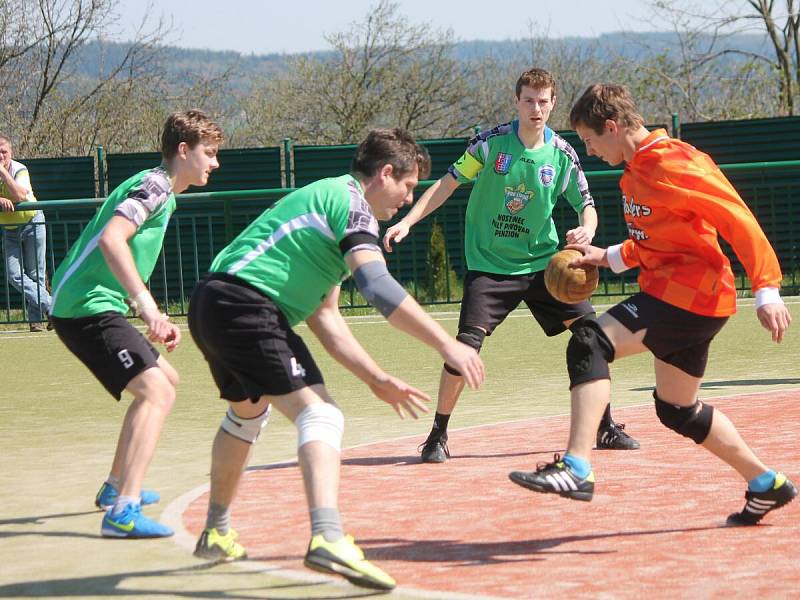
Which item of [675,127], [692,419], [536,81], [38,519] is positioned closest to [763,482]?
[692,419]

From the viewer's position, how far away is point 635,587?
16.6ft

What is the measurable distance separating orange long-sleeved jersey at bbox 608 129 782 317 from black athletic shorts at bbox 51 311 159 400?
86.0 inches

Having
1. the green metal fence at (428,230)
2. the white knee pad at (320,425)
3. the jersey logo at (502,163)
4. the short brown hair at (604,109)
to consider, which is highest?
the short brown hair at (604,109)

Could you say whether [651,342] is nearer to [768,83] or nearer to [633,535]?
[633,535]

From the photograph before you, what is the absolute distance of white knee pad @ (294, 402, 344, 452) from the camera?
509 centimetres

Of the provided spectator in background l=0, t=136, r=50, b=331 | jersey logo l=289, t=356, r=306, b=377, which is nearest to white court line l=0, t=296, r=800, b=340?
spectator in background l=0, t=136, r=50, b=331

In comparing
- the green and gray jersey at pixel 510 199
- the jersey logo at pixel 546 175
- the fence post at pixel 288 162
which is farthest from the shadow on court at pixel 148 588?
the fence post at pixel 288 162

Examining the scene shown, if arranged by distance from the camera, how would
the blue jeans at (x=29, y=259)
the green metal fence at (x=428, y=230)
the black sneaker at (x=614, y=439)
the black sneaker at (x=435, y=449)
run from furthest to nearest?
Answer: the green metal fence at (x=428, y=230)
the blue jeans at (x=29, y=259)
the black sneaker at (x=614, y=439)
the black sneaker at (x=435, y=449)

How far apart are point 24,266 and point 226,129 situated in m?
25.7

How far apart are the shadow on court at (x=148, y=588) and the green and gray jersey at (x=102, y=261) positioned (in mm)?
1490

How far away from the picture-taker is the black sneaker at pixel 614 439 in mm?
8164

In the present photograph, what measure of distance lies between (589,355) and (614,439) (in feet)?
7.51

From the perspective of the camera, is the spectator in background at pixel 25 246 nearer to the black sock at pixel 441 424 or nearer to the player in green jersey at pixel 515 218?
the player in green jersey at pixel 515 218

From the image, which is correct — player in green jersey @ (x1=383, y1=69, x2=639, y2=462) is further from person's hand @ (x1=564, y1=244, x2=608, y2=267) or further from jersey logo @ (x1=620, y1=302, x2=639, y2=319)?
jersey logo @ (x1=620, y1=302, x2=639, y2=319)
